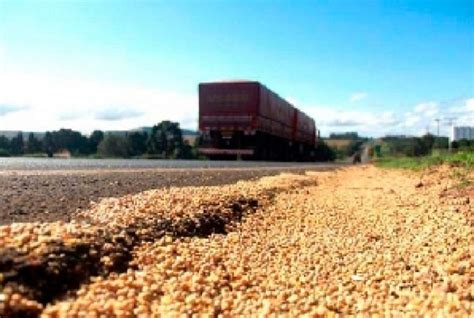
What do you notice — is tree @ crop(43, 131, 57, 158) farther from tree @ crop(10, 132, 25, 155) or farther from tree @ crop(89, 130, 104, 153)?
tree @ crop(89, 130, 104, 153)

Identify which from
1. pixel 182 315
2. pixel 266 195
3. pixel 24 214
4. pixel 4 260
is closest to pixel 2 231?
pixel 4 260

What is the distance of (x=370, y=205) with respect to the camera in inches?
397

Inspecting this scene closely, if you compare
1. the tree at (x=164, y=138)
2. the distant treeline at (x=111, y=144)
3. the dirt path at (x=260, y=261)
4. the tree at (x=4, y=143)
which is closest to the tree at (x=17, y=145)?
the distant treeline at (x=111, y=144)

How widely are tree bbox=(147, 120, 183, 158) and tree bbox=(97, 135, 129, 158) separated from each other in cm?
219

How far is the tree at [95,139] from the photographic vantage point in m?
54.7

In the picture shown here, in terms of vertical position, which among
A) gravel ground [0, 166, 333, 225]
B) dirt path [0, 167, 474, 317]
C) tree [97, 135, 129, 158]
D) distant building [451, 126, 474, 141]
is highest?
distant building [451, 126, 474, 141]

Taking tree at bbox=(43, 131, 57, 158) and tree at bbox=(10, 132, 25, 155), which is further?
tree at bbox=(43, 131, 57, 158)

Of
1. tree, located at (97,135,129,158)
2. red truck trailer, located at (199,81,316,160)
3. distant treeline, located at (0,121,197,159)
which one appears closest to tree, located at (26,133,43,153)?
distant treeline, located at (0,121,197,159)

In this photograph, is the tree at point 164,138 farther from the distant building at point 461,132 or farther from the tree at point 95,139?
the distant building at point 461,132

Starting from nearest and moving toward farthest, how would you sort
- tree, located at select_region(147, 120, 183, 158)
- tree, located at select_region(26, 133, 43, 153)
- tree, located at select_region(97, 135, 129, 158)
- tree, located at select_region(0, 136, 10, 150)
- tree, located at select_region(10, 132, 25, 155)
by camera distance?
1. tree, located at select_region(10, 132, 25, 155)
2. tree, located at select_region(147, 120, 183, 158)
3. tree, located at select_region(97, 135, 129, 158)
4. tree, located at select_region(0, 136, 10, 150)
5. tree, located at select_region(26, 133, 43, 153)

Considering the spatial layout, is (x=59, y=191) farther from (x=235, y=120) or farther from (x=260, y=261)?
(x=235, y=120)

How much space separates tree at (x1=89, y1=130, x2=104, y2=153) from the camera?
5472cm

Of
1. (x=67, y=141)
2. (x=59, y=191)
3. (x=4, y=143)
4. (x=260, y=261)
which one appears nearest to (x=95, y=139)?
(x=67, y=141)

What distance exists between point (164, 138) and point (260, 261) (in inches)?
1800
